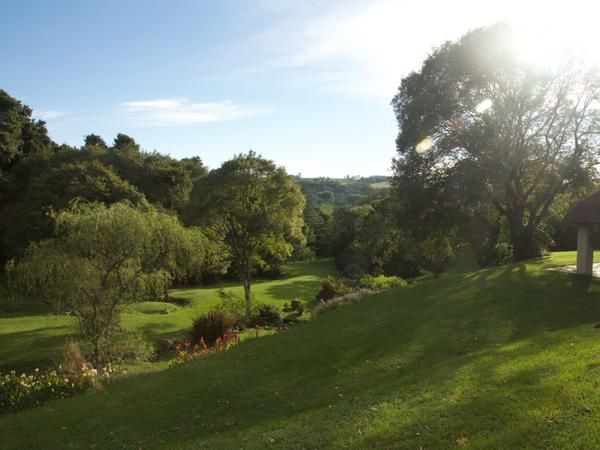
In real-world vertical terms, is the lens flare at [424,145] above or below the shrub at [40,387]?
above

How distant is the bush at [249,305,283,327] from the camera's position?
24.7 meters

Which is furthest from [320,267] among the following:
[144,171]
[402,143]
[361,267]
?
[402,143]

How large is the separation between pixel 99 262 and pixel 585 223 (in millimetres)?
17717

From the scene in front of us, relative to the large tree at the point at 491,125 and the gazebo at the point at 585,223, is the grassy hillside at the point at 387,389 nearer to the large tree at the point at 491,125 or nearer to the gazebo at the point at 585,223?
the gazebo at the point at 585,223

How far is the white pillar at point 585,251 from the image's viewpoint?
18484 mm

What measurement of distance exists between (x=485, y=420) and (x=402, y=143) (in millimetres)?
19824

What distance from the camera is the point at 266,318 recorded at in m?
25.4

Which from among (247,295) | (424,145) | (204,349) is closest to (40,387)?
(204,349)

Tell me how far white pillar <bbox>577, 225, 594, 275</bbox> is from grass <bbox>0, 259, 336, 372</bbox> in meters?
→ 17.7

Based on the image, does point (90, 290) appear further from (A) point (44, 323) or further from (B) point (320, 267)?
(B) point (320, 267)

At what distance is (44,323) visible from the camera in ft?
77.7

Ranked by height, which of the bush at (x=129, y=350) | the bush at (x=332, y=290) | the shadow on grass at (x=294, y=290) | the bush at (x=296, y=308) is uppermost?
the bush at (x=332, y=290)

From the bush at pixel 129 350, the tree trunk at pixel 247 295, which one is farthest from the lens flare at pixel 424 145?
the bush at pixel 129 350

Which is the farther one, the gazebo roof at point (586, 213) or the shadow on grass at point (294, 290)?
the shadow on grass at point (294, 290)
